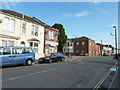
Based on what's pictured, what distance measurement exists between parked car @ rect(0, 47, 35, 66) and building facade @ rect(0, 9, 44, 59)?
445 centimetres

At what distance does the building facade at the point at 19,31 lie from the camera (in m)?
15.9

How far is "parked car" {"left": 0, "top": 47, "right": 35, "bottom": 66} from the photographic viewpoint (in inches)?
432

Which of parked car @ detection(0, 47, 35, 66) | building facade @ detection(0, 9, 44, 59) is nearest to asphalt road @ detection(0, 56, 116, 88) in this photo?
parked car @ detection(0, 47, 35, 66)

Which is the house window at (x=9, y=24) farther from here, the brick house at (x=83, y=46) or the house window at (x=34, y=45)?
the brick house at (x=83, y=46)

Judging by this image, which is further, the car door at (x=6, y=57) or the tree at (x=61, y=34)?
the tree at (x=61, y=34)

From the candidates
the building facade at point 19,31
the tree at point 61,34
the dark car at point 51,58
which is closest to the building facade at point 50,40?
the building facade at point 19,31

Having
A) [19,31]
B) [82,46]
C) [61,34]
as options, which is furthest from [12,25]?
[82,46]

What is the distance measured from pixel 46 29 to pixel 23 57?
1309 centimetres

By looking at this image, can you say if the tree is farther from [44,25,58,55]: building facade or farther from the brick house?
[44,25,58,55]: building facade

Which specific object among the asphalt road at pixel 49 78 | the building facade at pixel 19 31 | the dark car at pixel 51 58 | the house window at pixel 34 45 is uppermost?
the building facade at pixel 19 31

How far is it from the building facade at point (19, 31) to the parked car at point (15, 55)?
175 inches

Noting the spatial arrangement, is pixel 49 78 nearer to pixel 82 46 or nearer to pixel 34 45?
pixel 34 45

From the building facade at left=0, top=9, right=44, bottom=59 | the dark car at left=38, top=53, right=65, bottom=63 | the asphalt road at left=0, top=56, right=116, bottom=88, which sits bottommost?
the asphalt road at left=0, top=56, right=116, bottom=88

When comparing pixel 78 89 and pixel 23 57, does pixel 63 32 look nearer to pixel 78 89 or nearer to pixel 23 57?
pixel 23 57
